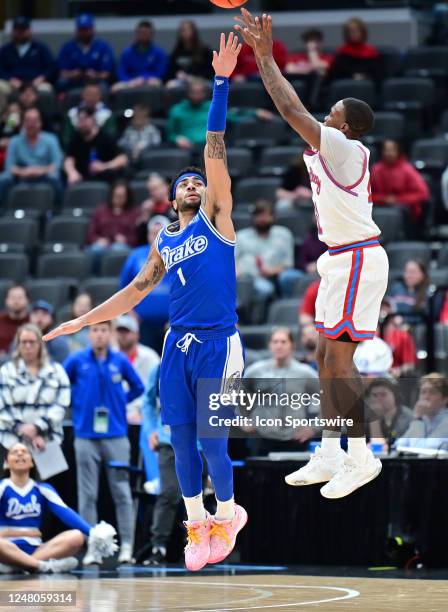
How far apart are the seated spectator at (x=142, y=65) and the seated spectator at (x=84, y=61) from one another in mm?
295

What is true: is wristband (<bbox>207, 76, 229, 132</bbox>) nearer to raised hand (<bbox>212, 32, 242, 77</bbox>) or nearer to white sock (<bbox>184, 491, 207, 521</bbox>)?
raised hand (<bbox>212, 32, 242, 77</bbox>)

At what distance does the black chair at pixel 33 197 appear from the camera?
59.2 ft

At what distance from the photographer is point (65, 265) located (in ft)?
54.7

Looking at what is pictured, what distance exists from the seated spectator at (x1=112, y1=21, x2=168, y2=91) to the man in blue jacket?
7.23 meters

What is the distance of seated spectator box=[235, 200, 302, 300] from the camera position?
1552 centimetres

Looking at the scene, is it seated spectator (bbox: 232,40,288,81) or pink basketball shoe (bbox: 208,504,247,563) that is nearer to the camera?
pink basketball shoe (bbox: 208,504,247,563)

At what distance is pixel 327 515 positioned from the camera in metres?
12.2

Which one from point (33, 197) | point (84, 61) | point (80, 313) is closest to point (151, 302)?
point (80, 313)

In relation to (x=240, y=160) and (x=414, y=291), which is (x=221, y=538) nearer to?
(x=414, y=291)

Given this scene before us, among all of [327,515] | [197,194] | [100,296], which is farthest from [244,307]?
[197,194]

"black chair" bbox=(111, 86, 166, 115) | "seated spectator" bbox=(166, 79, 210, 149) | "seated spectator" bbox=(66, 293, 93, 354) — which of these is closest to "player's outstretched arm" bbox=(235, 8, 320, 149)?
"seated spectator" bbox=(66, 293, 93, 354)

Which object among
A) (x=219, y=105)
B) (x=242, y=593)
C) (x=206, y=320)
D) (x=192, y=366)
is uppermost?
(x=219, y=105)

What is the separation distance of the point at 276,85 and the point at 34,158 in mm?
10123

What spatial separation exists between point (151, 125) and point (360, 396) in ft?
33.9
